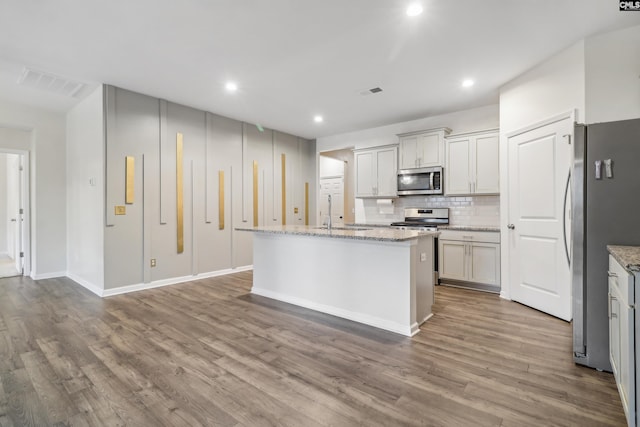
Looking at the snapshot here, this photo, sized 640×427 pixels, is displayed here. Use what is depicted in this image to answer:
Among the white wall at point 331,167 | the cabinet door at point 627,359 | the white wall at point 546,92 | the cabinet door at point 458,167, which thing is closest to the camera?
the cabinet door at point 627,359

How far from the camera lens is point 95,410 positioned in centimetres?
184

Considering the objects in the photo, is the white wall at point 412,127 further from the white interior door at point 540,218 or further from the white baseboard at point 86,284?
the white baseboard at point 86,284

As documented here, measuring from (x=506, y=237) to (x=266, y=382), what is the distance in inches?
138

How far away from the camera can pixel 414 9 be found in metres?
2.57

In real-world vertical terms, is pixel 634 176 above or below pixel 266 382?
above

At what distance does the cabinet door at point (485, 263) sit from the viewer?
14.3ft

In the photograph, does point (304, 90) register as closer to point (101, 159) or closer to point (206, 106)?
point (206, 106)

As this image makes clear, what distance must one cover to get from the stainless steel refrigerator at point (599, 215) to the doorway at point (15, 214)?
24.8ft

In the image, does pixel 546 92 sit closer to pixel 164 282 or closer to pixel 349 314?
pixel 349 314

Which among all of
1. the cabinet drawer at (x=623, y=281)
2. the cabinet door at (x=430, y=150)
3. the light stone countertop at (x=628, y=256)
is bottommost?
the cabinet drawer at (x=623, y=281)

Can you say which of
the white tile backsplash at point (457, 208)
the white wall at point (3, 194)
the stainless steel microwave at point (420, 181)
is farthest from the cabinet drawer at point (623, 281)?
the white wall at point (3, 194)

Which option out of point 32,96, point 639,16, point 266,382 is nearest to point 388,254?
point 266,382

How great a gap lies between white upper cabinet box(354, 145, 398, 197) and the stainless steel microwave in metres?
0.21

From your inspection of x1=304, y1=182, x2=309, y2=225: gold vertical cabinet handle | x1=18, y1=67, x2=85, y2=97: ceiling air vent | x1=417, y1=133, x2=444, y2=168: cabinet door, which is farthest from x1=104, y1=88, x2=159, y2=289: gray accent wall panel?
x1=417, y1=133, x2=444, y2=168: cabinet door
